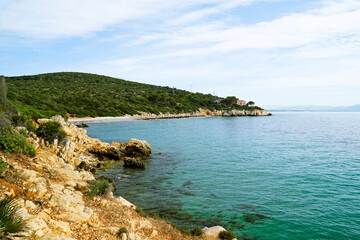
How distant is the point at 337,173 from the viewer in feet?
64.6

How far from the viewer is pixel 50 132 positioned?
70.0ft

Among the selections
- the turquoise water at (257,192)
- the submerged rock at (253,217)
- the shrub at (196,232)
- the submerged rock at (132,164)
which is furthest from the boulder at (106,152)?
the shrub at (196,232)

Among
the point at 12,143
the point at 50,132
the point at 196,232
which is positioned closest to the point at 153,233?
the point at 196,232

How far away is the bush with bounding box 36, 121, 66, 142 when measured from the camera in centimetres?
2066

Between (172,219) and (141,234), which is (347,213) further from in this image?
(141,234)

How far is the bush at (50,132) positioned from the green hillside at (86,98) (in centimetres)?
3555

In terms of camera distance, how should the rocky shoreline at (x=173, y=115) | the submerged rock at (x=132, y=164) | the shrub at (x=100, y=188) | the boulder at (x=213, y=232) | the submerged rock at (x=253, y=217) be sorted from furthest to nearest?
the rocky shoreline at (x=173, y=115), the submerged rock at (x=132, y=164), the submerged rock at (x=253, y=217), the shrub at (x=100, y=188), the boulder at (x=213, y=232)

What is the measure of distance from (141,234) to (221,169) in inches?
538

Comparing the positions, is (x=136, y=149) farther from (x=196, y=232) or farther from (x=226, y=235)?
(x=226, y=235)

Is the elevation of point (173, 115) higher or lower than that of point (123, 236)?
higher

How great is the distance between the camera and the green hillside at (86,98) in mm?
77956

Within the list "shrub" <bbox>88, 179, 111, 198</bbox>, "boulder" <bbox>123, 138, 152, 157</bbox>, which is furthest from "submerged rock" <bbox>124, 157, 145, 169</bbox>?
"shrub" <bbox>88, 179, 111, 198</bbox>

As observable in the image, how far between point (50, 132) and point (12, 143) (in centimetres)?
919

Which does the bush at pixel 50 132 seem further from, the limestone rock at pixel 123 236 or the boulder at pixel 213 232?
the boulder at pixel 213 232
